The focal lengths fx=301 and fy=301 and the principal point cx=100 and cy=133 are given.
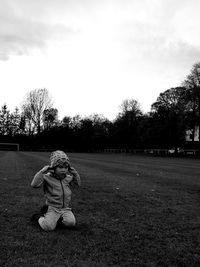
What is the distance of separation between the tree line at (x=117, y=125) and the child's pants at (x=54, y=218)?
5267 cm

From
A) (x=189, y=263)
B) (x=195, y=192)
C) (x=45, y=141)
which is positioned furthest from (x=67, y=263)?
(x=45, y=141)

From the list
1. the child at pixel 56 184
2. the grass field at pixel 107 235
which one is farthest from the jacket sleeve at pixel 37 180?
the grass field at pixel 107 235

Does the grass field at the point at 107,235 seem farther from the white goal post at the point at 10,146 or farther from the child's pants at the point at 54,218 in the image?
the white goal post at the point at 10,146

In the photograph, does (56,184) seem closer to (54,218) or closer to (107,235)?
(54,218)

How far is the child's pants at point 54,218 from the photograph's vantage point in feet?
16.4

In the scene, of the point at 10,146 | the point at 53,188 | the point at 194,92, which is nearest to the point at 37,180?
the point at 53,188

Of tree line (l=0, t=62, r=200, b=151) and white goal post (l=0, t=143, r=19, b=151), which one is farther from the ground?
tree line (l=0, t=62, r=200, b=151)

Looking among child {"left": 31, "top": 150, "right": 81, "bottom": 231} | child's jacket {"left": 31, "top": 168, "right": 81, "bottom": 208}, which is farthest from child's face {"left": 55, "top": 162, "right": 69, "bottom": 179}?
child's jacket {"left": 31, "top": 168, "right": 81, "bottom": 208}

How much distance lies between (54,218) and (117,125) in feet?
287

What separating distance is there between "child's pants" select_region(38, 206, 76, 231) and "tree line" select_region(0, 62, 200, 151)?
52.7 m

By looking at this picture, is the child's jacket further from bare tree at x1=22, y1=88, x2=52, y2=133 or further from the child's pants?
bare tree at x1=22, y1=88, x2=52, y2=133

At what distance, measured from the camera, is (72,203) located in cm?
739

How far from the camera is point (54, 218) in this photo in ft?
17.0

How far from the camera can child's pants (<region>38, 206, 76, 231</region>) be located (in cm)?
499
